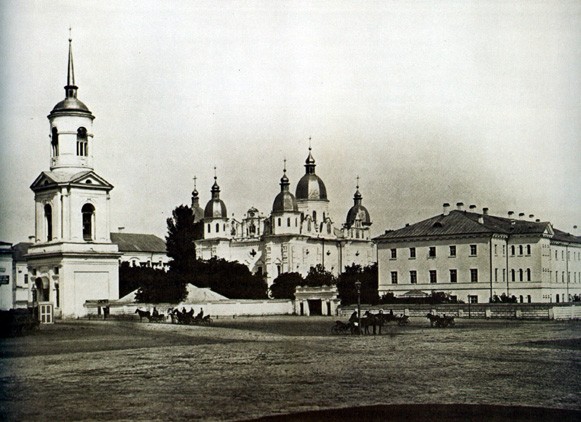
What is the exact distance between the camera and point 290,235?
300ft

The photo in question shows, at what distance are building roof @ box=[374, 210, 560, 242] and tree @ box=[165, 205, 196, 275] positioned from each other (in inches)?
589

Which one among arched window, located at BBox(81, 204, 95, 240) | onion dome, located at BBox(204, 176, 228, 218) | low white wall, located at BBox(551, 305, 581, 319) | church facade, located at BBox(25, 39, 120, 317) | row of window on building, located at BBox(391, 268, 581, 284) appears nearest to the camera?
low white wall, located at BBox(551, 305, 581, 319)

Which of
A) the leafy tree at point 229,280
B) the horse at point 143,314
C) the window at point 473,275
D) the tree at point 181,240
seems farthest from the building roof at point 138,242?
the horse at point 143,314

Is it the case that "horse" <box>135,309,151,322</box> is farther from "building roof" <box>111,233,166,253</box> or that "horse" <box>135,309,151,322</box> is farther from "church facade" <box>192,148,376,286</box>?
"building roof" <box>111,233,166,253</box>

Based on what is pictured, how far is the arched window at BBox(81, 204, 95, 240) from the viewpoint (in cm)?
4591

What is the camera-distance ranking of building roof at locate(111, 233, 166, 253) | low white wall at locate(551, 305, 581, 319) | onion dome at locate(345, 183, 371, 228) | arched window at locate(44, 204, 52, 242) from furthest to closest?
building roof at locate(111, 233, 166, 253), onion dome at locate(345, 183, 371, 228), arched window at locate(44, 204, 52, 242), low white wall at locate(551, 305, 581, 319)

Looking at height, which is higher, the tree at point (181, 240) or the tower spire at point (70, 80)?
the tower spire at point (70, 80)

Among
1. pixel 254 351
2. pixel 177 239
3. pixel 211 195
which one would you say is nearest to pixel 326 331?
pixel 254 351

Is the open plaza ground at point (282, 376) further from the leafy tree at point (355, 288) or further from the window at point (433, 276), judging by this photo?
the window at point (433, 276)

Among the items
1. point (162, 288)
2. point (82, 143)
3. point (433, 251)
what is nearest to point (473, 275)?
point (433, 251)

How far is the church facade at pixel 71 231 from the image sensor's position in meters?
43.4

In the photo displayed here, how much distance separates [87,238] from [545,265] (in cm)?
2613

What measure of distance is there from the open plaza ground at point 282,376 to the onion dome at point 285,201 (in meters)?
60.4

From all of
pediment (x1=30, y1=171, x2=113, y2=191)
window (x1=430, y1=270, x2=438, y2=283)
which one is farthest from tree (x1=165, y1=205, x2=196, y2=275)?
pediment (x1=30, y1=171, x2=113, y2=191)
